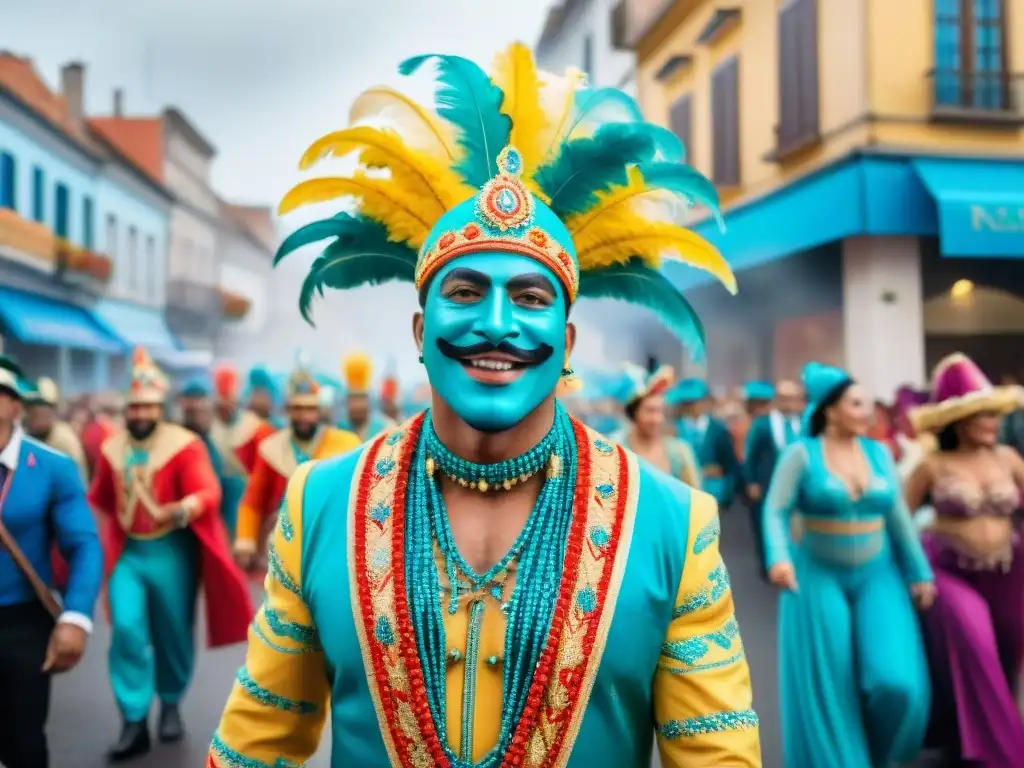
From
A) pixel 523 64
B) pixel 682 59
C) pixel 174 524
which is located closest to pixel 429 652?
pixel 523 64

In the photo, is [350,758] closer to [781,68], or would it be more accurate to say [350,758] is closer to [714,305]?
[781,68]

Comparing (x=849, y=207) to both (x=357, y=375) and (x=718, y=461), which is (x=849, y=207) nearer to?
(x=718, y=461)

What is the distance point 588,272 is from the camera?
9.04ft

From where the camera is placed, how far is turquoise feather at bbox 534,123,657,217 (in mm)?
2594

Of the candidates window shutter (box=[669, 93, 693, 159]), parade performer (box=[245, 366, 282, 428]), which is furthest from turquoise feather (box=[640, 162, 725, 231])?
window shutter (box=[669, 93, 693, 159])

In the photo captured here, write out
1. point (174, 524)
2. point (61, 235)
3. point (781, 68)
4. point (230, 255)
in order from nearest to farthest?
point (174, 524) → point (781, 68) → point (61, 235) → point (230, 255)

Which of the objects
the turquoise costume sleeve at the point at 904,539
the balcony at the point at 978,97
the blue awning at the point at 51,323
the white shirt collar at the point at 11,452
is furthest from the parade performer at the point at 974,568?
the blue awning at the point at 51,323

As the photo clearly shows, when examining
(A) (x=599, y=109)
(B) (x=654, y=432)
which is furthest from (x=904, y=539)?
(A) (x=599, y=109)

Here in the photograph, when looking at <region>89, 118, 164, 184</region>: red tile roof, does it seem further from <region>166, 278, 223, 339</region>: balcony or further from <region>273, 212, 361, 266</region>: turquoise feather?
<region>273, 212, 361, 266</region>: turquoise feather

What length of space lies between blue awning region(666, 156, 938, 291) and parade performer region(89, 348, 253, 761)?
269 inches

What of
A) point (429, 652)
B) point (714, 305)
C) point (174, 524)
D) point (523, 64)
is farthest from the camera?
point (714, 305)

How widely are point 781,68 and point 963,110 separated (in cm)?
271

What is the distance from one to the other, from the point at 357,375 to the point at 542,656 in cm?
777

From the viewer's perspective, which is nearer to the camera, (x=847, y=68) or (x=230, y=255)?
(x=847, y=68)
